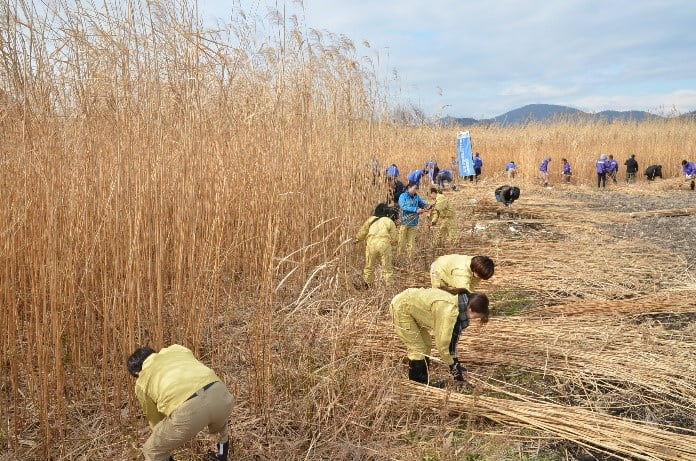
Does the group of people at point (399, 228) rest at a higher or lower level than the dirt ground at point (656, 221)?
higher

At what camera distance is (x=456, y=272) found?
3.81 m

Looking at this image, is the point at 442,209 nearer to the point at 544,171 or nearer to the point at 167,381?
the point at 167,381

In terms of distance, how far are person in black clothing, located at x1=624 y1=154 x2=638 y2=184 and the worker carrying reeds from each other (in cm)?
1372

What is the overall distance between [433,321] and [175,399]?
1709 mm

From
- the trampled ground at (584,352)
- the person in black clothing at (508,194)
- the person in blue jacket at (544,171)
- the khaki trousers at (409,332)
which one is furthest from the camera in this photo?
the person in blue jacket at (544,171)

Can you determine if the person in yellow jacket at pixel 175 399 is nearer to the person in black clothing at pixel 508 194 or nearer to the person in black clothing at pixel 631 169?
the person in black clothing at pixel 508 194

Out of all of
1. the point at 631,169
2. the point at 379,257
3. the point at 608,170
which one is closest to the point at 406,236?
the point at 379,257

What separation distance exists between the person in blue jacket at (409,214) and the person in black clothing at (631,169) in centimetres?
1242

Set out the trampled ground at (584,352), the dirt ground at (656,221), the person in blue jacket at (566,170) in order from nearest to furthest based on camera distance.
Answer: the trampled ground at (584,352), the dirt ground at (656,221), the person in blue jacket at (566,170)

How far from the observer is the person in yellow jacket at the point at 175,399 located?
2.06 metres

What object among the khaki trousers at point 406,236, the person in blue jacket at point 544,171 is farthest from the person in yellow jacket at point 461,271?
the person in blue jacket at point 544,171

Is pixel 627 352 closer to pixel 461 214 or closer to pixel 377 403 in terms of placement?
pixel 377 403

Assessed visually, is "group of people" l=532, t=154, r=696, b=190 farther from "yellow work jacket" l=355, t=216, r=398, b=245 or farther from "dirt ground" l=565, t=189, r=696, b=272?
"yellow work jacket" l=355, t=216, r=398, b=245

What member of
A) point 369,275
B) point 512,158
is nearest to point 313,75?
point 369,275
